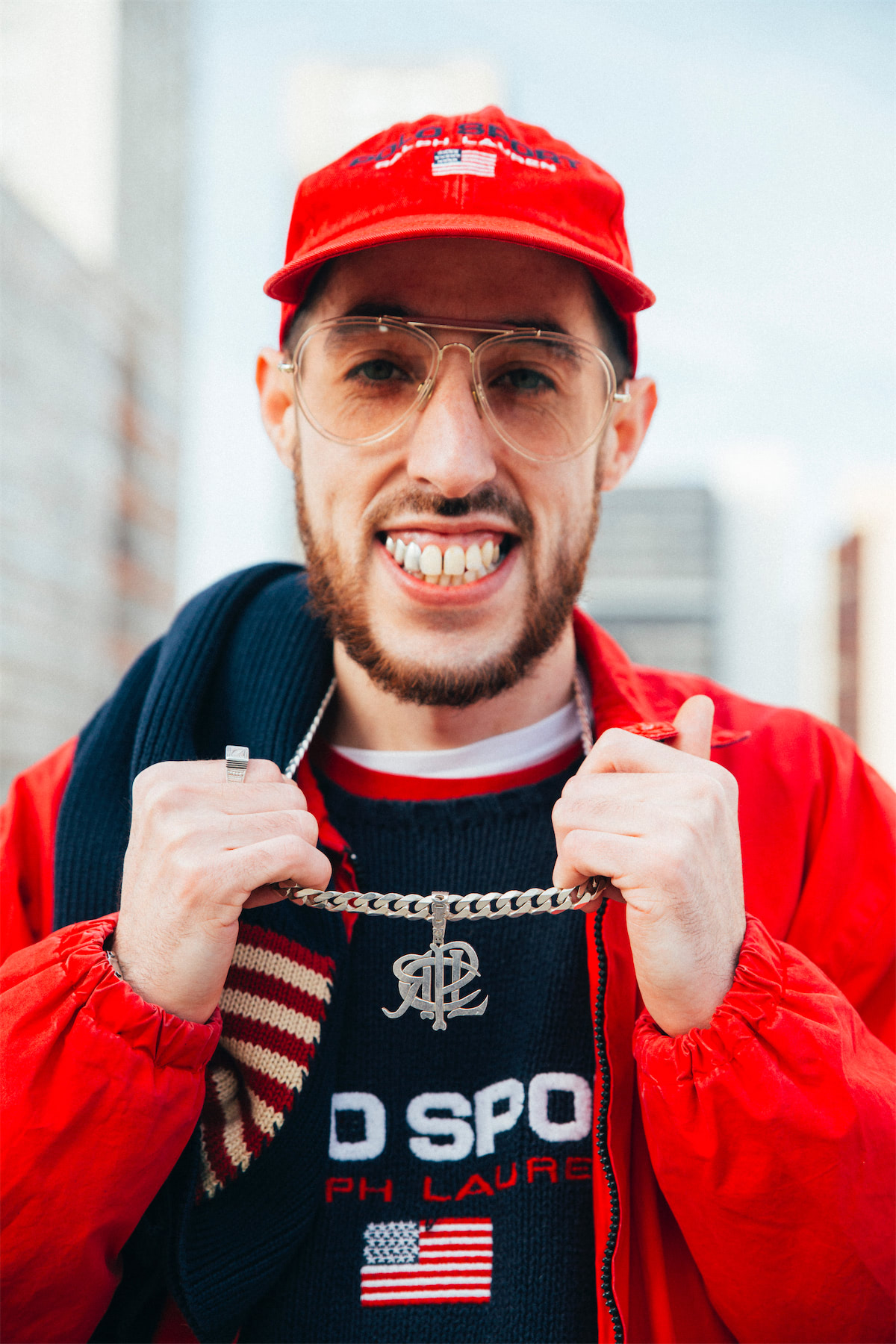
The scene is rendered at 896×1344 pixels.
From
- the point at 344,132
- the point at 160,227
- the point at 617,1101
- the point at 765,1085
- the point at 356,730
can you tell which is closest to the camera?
the point at 765,1085

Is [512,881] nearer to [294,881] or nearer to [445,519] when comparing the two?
[294,881]

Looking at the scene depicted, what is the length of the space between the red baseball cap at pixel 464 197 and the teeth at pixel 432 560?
1.76 feet

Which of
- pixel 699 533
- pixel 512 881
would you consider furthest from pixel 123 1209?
pixel 699 533

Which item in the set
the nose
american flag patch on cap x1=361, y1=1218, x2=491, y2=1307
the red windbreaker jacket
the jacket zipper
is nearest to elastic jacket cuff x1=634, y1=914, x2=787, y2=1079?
the red windbreaker jacket

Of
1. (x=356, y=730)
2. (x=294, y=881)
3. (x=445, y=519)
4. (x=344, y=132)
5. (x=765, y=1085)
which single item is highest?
(x=344, y=132)

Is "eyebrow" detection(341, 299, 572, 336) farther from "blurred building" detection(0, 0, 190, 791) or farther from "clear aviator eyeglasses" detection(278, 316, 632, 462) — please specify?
"blurred building" detection(0, 0, 190, 791)

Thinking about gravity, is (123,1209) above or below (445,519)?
below

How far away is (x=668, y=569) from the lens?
6347 centimetres

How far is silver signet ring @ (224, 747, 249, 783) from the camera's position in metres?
1.47

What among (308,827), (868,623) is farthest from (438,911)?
(868,623)

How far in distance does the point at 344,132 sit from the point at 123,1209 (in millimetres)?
79177

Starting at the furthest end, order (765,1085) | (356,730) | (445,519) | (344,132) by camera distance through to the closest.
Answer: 1. (344,132)
2. (356,730)
3. (445,519)
4. (765,1085)

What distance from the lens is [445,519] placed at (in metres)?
1.83

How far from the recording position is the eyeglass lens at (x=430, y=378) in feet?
6.03
